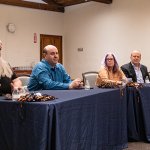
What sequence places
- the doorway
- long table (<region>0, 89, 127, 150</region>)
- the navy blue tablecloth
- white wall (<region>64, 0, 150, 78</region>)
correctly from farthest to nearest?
the doorway < white wall (<region>64, 0, 150, 78</region>) < the navy blue tablecloth < long table (<region>0, 89, 127, 150</region>)

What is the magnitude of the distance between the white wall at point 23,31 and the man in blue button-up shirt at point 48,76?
14.6 feet

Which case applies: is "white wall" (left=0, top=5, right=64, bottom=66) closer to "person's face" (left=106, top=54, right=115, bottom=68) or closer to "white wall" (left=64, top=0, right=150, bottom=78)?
"white wall" (left=64, top=0, right=150, bottom=78)

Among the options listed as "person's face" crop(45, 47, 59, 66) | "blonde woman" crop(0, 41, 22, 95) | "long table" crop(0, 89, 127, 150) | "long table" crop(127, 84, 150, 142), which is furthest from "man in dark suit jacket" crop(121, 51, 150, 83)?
"blonde woman" crop(0, 41, 22, 95)

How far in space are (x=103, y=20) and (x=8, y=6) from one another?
252 centimetres

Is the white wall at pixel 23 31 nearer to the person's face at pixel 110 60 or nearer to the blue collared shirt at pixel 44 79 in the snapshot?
the person's face at pixel 110 60

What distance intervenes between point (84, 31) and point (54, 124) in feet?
21.3

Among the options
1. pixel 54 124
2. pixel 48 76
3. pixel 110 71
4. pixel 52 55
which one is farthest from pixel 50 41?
pixel 54 124

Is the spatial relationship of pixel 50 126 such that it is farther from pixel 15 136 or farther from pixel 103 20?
pixel 103 20

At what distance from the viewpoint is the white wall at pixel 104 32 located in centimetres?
675

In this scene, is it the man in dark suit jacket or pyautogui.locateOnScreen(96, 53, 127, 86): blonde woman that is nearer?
pyautogui.locateOnScreen(96, 53, 127, 86): blonde woman

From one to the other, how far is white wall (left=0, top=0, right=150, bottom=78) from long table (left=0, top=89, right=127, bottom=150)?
441cm

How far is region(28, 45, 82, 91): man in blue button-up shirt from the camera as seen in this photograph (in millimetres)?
2977

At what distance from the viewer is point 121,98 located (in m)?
3.22

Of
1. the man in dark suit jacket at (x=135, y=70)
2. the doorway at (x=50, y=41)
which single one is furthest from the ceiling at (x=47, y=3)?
the man in dark suit jacket at (x=135, y=70)
